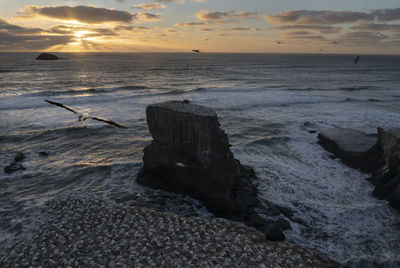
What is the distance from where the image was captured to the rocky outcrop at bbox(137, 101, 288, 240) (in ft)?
41.4

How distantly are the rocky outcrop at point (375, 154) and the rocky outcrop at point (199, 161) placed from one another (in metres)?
7.22

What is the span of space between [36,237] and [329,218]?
13.3 m

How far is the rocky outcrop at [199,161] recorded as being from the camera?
497 inches

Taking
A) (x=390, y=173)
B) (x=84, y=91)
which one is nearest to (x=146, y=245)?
(x=390, y=173)

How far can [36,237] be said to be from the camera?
10516mm

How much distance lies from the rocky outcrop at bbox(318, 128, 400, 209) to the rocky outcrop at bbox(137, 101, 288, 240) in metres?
7.22

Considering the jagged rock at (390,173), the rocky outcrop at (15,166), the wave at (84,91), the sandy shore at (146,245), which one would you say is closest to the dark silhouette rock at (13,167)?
the rocky outcrop at (15,166)

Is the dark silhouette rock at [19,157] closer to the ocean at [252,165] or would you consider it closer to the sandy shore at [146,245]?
the ocean at [252,165]

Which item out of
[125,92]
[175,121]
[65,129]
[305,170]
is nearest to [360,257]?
[305,170]

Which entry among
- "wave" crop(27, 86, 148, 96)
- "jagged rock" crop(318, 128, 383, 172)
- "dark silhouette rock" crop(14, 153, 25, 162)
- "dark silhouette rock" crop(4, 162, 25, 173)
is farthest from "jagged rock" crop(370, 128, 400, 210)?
"wave" crop(27, 86, 148, 96)

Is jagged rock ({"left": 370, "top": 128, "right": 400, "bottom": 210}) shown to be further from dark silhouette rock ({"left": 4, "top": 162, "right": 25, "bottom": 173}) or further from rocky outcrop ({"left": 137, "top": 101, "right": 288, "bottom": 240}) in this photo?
dark silhouette rock ({"left": 4, "top": 162, "right": 25, "bottom": 173})

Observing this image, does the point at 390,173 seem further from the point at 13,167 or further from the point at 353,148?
the point at 13,167

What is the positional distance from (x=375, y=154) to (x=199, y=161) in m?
12.8

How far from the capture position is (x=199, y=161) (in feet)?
42.7
